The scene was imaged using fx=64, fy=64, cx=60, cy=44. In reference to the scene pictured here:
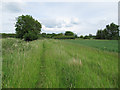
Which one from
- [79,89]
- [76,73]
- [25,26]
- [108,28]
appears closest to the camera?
[79,89]

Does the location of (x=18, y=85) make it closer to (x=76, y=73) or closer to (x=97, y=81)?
(x=76, y=73)

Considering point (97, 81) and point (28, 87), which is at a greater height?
point (97, 81)

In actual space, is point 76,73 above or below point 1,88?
above

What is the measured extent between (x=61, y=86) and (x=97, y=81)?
856 mm

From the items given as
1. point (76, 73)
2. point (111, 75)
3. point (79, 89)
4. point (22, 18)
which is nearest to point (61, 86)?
point (79, 89)

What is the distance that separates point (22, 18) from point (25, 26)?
269cm

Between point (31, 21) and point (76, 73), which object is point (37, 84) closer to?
point (76, 73)

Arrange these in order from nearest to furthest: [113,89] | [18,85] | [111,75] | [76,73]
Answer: [113,89] → [18,85] → [111,75] → [76,73]

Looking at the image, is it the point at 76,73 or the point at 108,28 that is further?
the point at 108,28

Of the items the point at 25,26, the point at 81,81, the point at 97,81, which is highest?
the point at 25,26

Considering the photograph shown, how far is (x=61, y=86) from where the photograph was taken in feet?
5.29

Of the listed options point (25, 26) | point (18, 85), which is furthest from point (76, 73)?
point (25, 26)

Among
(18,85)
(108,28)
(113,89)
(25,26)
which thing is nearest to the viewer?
(113,89)

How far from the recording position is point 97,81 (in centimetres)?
147
